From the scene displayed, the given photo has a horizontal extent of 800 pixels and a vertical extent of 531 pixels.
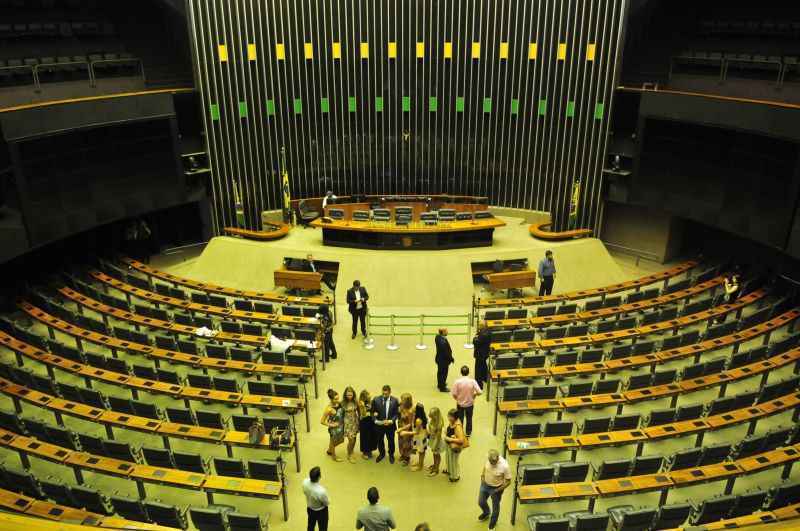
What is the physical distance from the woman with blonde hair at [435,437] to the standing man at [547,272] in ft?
20.9

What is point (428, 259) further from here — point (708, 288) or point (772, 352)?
point (772, 352)

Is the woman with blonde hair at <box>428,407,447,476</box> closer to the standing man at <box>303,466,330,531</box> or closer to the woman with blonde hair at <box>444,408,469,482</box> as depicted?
the woman with blonde hair at <box>444,408,469,482</box>

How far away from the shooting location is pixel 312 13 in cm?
1730

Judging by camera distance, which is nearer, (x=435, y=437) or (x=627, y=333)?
(x=435, y=437)

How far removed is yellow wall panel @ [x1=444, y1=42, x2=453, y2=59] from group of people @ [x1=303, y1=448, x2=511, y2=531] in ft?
45.6

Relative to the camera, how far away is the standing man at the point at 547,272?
13.5 meters

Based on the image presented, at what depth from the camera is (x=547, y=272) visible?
13.5m

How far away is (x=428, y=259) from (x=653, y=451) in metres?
7.29

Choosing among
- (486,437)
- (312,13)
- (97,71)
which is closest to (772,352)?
(486,437)

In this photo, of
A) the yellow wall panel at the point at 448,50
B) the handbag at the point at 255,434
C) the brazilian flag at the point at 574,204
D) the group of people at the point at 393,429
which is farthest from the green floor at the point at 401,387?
the yellow wall panel at the point at 448,50

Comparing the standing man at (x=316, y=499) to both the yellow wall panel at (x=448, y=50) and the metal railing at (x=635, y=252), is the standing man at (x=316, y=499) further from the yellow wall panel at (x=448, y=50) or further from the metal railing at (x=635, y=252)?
the yellow wall panel at (x=448, y=50)

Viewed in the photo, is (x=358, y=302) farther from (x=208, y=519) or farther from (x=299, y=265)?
(x=208, y=519)

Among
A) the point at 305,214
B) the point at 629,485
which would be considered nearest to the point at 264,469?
the point at 629,485

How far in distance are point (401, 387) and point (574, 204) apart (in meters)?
9.69
